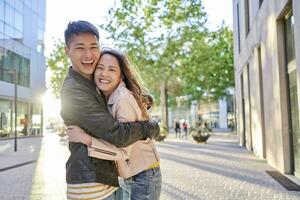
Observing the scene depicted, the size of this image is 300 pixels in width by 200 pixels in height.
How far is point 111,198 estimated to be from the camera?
7.40ft

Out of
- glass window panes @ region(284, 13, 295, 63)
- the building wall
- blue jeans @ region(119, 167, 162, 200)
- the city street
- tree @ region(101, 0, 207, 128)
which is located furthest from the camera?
tree @ region(101, 0, 207, 128)

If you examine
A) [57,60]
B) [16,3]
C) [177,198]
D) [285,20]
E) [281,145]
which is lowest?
[177,198]

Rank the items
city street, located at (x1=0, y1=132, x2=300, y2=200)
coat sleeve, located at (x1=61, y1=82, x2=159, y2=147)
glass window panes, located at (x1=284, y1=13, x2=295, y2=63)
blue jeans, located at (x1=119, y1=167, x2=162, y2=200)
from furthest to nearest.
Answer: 1. glass window panes, located at (x1=284, y1=13, x2=295, y2=63)
2. city street, located at (x1=0, y1=132, x2=300, y2=200)
3. blue jeans, located at (x1=119, y1=167, x2=162, y2=200)
4. coat sleeve, located at (x1=61, y1=82, x2=159, y2=147)

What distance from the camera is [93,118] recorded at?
6.84ft

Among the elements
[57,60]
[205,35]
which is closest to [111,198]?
[205,35]

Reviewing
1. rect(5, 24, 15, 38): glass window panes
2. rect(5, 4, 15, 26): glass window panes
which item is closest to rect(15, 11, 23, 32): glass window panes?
rect(5, 4, 15, 26): glass window panes

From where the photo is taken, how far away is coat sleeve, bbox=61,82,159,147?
207cm

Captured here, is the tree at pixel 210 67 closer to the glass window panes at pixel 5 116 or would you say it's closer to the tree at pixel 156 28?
the tree at pixel 156 28

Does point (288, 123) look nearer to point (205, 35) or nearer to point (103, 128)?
point (103, 128)

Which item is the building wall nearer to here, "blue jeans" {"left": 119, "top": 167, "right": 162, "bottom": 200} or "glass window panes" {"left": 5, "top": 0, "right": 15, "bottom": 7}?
"blue jeans" {"left": 119, "top": 167, "right": 162, "bottom": 200}

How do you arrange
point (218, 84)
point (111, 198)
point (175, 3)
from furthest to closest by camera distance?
point (218, 84) → point (175, 3) → point (111, 198)

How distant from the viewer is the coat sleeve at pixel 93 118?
81.7 inches

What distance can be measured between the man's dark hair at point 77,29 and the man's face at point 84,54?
0.07 ft

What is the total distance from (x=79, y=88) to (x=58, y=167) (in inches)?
453
